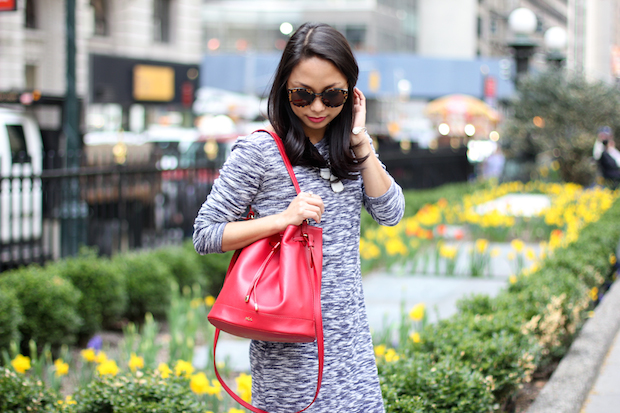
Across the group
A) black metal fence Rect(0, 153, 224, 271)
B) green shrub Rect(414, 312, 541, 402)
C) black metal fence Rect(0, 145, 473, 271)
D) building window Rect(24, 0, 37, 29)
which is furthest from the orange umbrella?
green shrub Rect(414, 312, 541, 402)

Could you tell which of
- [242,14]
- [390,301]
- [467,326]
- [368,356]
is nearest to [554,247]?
[390,301]

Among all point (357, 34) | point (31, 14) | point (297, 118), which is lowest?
point (297, 118)

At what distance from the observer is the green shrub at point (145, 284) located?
18.7ft

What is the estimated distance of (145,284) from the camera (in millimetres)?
5734

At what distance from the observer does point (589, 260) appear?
19.4 feet

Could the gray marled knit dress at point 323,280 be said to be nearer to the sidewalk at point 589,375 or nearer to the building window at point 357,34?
the sidewalk at point 589,375

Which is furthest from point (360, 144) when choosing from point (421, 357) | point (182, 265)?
point (182, 265)

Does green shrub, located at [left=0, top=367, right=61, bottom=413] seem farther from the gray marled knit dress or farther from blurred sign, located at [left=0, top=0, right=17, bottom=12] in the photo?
blurred sign, located at [left=0, top=0, right=17, bottom=12]

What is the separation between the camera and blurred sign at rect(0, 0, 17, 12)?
20.1 feet

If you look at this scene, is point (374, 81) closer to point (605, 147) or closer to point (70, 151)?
point (605, 147)

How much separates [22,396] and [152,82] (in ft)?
59.4

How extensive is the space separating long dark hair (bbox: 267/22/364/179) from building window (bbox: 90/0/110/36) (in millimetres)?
25431

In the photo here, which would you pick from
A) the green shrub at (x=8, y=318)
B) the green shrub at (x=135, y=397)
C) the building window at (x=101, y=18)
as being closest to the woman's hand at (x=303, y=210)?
the green shrub at (x=135, y=397)

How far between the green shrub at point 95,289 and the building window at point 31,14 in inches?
745
